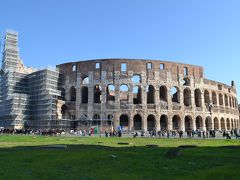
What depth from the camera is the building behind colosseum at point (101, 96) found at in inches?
1743

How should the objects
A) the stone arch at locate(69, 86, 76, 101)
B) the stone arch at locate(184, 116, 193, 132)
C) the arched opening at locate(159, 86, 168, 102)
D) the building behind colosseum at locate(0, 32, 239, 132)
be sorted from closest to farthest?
the building behind colosseum at locate(0, 32, 239, 132) → the arched opening at locate(159, 86, 168, 102) → the stone arch at locate(184, 116, 193, 132) → the stone arch at locate(69, 86, 76, 101)

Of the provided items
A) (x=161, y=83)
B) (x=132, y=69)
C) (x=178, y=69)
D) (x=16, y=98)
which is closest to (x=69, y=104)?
(x=16, y=98)

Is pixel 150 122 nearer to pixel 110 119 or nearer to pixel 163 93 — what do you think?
pixel 163 93

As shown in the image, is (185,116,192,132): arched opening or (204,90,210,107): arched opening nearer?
(185,116,192,132): arched opening

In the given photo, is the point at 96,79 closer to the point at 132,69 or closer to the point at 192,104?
the point at 132,69

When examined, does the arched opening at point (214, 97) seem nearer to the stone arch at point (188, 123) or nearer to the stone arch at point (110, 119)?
the stone arch at point (188, 123)

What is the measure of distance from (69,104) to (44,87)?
4.91 meters

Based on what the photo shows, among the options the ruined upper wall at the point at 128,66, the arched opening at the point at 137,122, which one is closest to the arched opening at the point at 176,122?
the arched opening at the point at 137,122

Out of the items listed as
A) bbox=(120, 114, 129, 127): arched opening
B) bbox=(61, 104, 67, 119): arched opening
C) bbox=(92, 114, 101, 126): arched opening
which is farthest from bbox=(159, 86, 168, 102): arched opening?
bbox=(61, 104, 67, 119): arched opening

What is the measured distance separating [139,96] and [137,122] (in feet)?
14.5

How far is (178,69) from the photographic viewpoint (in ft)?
159

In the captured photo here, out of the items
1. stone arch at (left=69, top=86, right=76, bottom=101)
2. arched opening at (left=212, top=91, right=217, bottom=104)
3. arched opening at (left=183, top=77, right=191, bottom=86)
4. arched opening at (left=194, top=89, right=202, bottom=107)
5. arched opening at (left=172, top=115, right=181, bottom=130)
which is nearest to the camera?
arched opening at (left=172, top=115, right=181, bottom=130)

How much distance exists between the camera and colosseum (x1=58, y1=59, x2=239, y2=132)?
1770 inches

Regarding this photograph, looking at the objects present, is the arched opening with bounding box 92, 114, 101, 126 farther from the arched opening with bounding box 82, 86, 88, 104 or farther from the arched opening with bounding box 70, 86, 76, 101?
the arched opening with bounding box 70, 86, 76, 101
